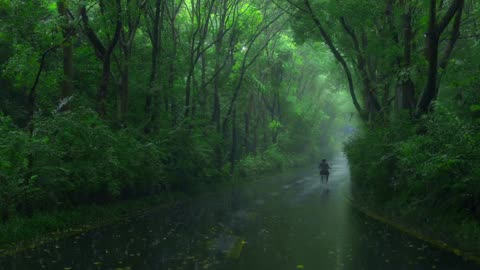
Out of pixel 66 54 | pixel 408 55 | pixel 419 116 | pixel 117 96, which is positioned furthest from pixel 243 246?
pixel 117 96

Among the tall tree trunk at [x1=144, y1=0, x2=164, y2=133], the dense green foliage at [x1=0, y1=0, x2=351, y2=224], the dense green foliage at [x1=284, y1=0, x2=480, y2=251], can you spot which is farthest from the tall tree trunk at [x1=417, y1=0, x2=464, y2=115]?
the tall tree trunk at [x1=144, y1=0, x2=164, y2=133]

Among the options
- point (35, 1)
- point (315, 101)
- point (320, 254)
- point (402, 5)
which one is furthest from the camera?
point (315, 101)

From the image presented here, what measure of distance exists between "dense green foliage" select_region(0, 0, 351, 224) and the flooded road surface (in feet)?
6.61

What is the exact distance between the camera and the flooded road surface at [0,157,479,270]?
8789mm

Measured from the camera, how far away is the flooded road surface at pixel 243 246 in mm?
8789

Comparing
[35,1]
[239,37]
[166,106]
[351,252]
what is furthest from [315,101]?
[351,252]

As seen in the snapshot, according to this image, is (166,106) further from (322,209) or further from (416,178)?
(416,178)

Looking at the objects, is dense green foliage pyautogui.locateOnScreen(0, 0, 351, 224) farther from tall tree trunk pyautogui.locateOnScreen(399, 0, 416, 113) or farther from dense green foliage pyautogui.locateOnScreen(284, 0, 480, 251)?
tall tree trunk pyautogui.locateOnScreen(399, 0, 416, 113)

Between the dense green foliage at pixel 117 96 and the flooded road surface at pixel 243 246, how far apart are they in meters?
2.02

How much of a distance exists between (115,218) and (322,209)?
7.40 metres

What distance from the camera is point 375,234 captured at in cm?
1203

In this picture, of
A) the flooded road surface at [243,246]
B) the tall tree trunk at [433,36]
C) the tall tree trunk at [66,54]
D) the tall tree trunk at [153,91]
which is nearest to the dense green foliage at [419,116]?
the tall tree trunk at [433,36]

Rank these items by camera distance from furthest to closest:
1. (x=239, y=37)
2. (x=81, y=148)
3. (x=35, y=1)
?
(x=239, y=37) → (x=35, y=1) → (x=81, y=148)

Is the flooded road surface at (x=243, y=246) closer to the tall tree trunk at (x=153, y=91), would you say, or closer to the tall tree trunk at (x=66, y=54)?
the tall tree trunk at (x=66, y=54)
